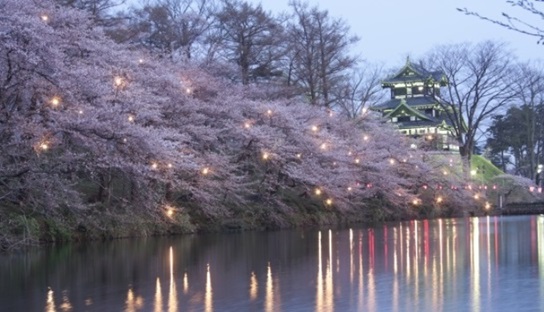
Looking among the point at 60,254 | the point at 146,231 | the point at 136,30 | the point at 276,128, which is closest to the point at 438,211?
the point at 276,128

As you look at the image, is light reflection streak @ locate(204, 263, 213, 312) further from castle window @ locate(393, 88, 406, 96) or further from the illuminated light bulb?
castle window @ locate(393, 88, 406, 96)

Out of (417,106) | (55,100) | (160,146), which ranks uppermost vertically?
(417,106)

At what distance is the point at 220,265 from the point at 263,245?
5.17 metres

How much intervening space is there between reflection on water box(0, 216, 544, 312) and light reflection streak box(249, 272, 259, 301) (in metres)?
0.01

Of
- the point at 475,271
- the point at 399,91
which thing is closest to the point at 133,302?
the point at 475,271

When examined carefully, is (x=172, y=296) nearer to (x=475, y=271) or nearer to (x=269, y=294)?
(x=269, y=294)

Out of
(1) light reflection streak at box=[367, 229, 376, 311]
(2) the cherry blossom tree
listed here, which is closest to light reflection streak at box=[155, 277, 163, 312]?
(1) light reflection streak at box=[367, 229, 376, 311]

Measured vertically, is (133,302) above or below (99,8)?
below

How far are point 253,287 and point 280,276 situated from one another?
4.44 feet

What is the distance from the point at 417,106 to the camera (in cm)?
5519

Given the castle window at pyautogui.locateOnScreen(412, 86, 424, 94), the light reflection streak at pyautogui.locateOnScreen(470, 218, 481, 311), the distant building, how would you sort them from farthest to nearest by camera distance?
the castle window at pyautogui.locateOnScreen(412, 86, 424, 94)
the distant building
the light reflection streak at pyautogui.locateOnScreen(470, 218, 481, 311)

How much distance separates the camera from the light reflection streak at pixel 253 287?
9.84m

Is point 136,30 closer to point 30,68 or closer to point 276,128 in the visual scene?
point 276,128

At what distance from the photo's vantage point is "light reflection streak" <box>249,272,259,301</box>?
9.84 metres
